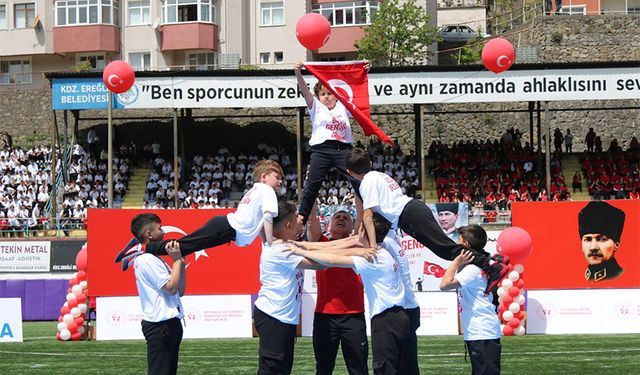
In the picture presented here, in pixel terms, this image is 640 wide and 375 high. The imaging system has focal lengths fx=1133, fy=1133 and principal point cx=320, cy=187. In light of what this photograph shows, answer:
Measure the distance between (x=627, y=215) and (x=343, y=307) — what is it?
1359 centimetres

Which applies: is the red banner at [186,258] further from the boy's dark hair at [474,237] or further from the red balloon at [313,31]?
the boy's dark hair at [474,237]

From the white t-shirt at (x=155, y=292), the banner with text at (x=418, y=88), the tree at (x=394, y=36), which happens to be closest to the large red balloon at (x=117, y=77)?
the banner with text at (x=418, y=88)

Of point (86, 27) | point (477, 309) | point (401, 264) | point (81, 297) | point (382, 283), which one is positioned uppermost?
point (86, 27)

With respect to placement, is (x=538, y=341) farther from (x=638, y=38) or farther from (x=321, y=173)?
(x=638, y=38)

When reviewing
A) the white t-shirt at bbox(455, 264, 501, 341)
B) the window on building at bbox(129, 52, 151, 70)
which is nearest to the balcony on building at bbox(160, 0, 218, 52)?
the window on building at bbox(129, 52, 151, 70)

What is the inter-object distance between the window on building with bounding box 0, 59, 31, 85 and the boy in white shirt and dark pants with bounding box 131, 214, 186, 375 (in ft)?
150

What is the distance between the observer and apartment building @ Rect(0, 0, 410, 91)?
53.9 meters

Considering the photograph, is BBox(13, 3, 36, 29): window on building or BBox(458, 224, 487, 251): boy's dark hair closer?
BBox(458, 224, 487, 251): boy's dark hair

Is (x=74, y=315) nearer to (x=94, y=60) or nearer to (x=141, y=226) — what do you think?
(x=141, y=226)

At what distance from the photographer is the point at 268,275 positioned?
9.71m

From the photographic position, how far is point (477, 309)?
1004cm

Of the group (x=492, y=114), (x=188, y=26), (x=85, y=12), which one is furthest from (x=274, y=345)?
(x=85, y=12)

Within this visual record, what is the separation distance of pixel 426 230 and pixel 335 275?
0.95 metres

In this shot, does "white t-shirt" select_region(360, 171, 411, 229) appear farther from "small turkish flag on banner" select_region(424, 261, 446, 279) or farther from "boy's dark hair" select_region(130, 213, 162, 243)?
"small turkish flag on banner" select_region(424, 261, 446, 279)
